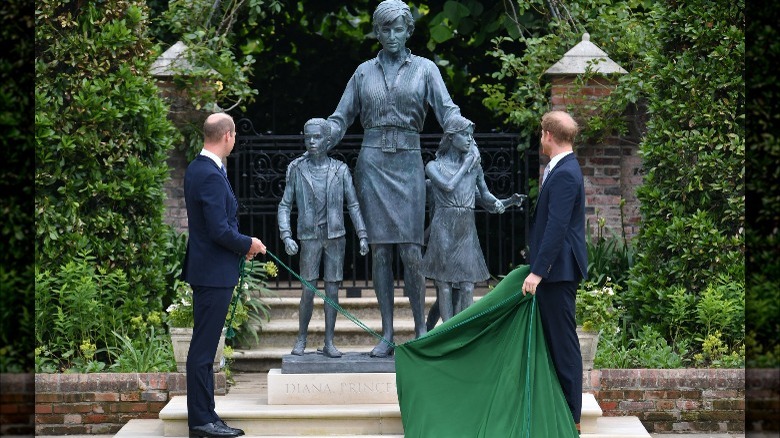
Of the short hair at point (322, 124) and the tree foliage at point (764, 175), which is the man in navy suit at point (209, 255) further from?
the tree foliage at point (764, 175)

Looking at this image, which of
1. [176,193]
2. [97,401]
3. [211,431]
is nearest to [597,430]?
[211,431]

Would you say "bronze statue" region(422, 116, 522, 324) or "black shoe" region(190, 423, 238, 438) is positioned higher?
"bronze statue" region(422, 116, 522, 324)

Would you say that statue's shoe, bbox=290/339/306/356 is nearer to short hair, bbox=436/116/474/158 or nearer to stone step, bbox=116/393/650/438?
stone step, bbox=116/393/650/438

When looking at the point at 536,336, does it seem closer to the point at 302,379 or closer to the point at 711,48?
the point at 302,379

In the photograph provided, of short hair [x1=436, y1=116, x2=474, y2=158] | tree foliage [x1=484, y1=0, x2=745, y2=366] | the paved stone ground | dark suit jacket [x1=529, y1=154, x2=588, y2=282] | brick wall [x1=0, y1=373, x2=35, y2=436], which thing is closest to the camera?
brick wall [x1=0, y1=373, x2=35, y2=436]

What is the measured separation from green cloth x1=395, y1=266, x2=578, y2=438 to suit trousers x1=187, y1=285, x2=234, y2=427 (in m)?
1.06

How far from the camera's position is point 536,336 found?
747 cm

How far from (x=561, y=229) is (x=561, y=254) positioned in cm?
14

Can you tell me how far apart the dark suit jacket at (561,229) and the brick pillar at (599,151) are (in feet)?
12.9

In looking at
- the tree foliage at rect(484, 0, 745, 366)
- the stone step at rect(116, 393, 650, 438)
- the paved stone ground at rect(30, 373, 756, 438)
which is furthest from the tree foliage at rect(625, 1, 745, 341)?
the stone step at rect(116, 393, 650, 438)

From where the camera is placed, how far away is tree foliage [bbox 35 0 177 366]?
31.6 feet

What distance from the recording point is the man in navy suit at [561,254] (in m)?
7.36

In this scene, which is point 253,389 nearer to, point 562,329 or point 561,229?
point 562,329

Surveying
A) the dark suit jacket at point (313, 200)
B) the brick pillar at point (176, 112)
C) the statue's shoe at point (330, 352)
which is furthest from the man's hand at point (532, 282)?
the brick pillar at point (176, 112)
